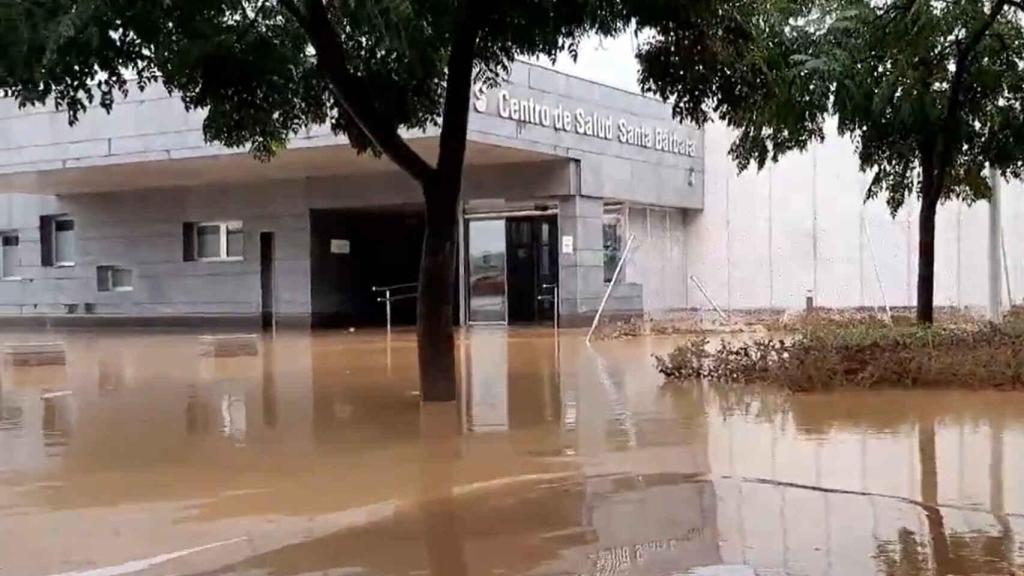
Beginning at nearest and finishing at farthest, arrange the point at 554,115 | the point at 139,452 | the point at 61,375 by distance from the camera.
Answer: the point at 139,452 → the point at 61,375 → the point at 554,115

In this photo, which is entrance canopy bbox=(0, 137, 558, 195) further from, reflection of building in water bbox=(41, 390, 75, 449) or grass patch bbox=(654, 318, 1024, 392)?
grass patch bbox=(654, 318, 1024, 392)

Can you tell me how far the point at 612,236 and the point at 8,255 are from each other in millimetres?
18283

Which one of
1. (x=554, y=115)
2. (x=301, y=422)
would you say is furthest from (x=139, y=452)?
(x=554, y=115)

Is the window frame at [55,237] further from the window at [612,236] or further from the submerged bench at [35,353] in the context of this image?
the window at [612,236]

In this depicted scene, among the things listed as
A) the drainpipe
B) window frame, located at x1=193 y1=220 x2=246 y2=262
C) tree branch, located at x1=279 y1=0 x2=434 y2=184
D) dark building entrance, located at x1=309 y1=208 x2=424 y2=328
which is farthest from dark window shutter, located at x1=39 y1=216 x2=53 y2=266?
the drainpipe

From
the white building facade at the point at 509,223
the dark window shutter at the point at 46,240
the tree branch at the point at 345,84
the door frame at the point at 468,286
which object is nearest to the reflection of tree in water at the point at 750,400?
the tree branch at the point at 345,84

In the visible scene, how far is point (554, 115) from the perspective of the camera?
23297 millimetres

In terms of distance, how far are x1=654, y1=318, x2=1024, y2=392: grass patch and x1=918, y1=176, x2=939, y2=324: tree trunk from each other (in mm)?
1638

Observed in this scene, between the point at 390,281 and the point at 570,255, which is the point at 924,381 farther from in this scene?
the point at 390,281

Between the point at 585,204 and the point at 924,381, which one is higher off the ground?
the point at 585,204

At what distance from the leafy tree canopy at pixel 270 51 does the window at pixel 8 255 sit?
22856mm

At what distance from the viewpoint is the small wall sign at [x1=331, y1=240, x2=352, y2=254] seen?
28.9m

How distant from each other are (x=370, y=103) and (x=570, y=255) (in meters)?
13.9

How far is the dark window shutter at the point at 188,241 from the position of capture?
98.2ft
